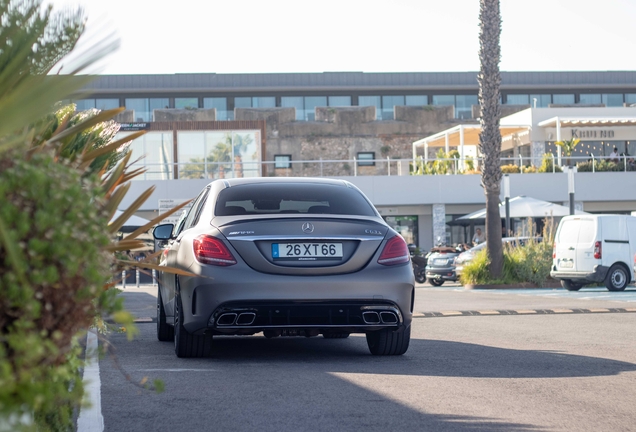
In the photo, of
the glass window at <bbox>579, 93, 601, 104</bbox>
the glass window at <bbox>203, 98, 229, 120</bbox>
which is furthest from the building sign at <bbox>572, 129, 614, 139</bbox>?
the glass window at <bbox>203, 98, 229, 120</bbox>

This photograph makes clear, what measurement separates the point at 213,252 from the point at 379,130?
1995 inches

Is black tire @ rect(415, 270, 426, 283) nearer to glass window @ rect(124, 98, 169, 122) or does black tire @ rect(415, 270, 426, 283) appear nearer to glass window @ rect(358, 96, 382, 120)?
glass window @ rect(358, 96, 382, 120)

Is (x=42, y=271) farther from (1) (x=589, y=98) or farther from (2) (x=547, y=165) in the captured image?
(1) (x=589, y=98)

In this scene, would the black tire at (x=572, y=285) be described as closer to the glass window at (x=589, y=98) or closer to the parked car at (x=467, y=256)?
the parked car at (x=467, y=256)

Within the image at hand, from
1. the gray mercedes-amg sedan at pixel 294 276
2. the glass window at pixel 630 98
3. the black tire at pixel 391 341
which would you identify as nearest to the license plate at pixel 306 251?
the gray mercedes-amg sedan at pixel 294 276

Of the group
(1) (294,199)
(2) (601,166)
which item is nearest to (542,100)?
(2) (601,166)

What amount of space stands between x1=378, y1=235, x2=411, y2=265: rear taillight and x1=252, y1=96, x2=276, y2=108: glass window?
195 ft

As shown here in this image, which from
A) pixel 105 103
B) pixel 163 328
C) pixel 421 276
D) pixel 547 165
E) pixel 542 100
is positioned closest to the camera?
pixel 163 328

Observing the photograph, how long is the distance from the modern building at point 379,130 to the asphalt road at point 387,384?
21134 millimetres

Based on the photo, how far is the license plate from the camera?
7.57m

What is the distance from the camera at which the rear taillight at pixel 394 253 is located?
25.4 ft

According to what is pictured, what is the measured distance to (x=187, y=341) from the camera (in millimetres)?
8141

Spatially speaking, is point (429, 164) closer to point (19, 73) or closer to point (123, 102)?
point (123, 102)

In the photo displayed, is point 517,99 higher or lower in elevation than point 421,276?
higher
